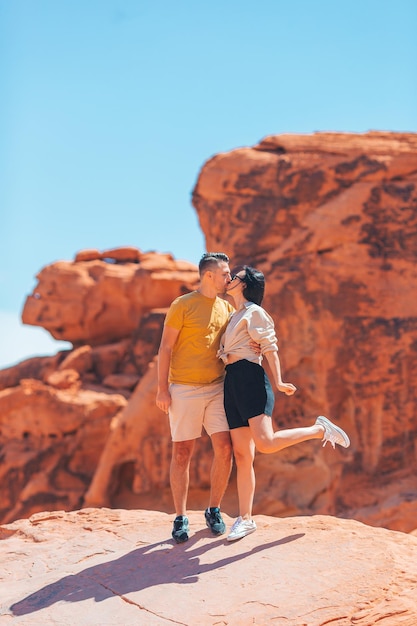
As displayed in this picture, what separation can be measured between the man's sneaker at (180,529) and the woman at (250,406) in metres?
0.33

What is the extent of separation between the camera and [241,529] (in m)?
4.84

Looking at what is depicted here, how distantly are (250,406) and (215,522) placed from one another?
83 cm

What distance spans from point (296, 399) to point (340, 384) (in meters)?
0.73

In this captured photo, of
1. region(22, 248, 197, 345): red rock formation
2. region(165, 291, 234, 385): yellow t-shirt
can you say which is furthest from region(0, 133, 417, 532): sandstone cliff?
region(165, 291, 234, 385): yellow t-shirt

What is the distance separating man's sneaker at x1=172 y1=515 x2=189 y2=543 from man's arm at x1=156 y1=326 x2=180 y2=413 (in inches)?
28.3

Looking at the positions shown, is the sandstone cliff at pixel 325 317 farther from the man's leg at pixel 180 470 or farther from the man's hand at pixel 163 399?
the man's hand at pixel 163 399

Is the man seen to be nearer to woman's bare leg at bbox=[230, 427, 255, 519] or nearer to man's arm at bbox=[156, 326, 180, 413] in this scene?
man's arm at bbox=[156, 326, 180, 413]

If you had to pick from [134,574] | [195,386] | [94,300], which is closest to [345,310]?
[195,386]

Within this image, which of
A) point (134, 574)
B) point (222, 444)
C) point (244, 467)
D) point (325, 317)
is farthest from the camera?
point (325, 317)

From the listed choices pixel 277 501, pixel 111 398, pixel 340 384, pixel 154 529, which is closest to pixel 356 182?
pixel 340 384

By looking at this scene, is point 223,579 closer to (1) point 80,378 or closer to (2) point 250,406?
(2) point 250,406

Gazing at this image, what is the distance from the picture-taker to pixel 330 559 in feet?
14.2

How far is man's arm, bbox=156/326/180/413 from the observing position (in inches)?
199

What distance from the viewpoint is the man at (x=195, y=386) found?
16.6 feet
